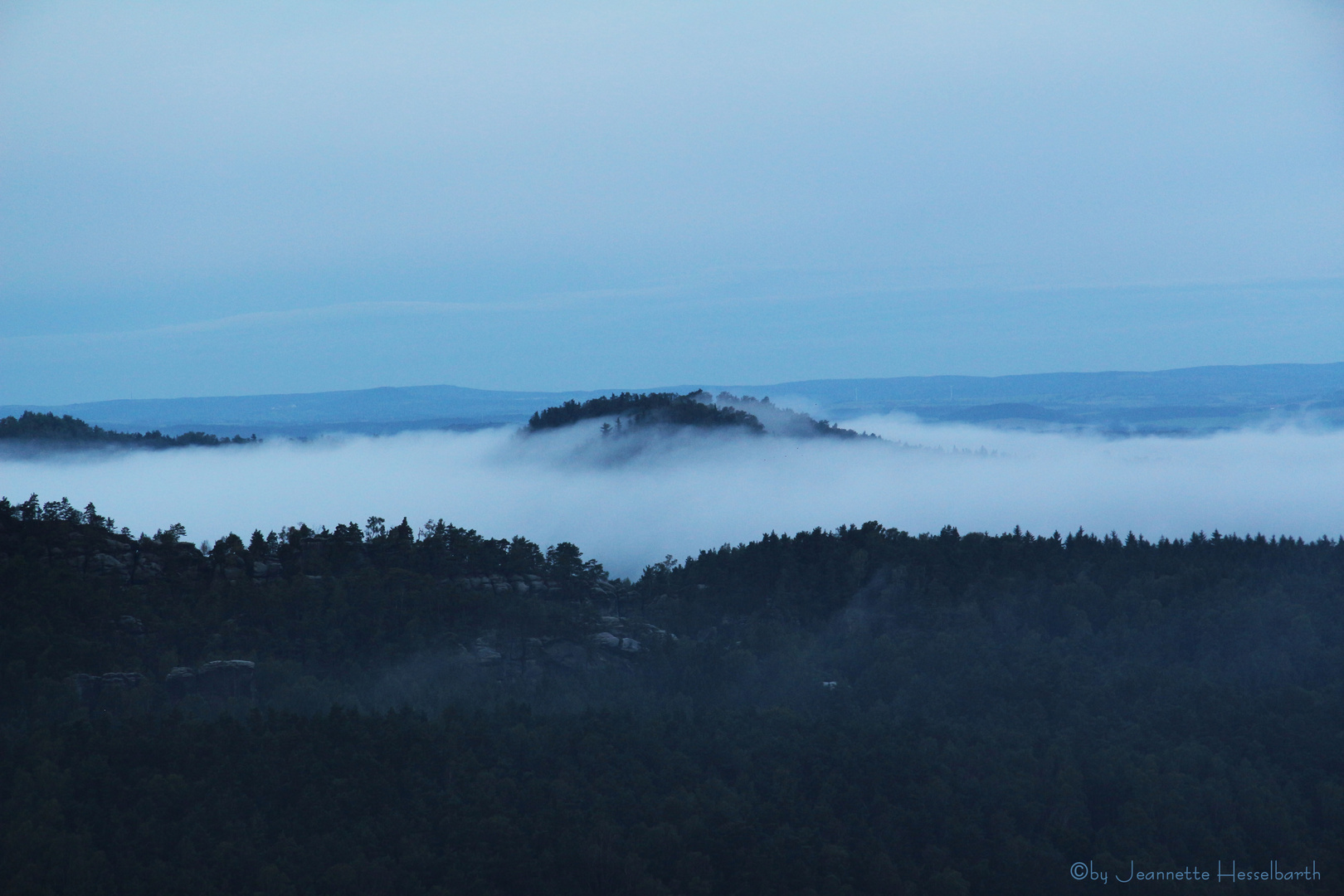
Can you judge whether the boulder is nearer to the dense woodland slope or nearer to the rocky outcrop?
the rocky outcrop

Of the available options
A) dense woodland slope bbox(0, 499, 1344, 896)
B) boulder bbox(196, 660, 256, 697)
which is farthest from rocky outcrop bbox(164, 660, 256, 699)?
dense woodland slope bbox(0, 499, 1344, 896)

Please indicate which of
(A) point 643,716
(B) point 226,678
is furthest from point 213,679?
(A) point 643,716

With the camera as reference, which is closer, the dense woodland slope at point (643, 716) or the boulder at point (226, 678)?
the dense woodland slope at point (643, 716)

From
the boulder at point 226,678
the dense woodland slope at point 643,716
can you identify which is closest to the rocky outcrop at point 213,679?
the boulder at point 226,678

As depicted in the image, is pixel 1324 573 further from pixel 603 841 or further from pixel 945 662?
pixel 603 841

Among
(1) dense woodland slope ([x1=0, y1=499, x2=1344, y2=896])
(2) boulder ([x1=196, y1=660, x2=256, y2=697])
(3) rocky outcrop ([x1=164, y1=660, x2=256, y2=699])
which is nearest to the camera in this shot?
(1) dense woodland slope ([x1=0, y1=499, x2=1344, y2=896])

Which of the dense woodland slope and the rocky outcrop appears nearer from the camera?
the dense woodland slope

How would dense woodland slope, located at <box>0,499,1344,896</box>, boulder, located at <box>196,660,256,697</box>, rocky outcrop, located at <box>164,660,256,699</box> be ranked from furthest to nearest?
boulder, located at <box>196,660,256,697</box>
rocky outcrop, located at <box>164,660,256,699</box>
dense woodland slope, located at <box>0,499,1344,896</box>

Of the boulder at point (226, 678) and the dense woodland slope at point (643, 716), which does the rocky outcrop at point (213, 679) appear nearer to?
the boulder at point (226, 678)
